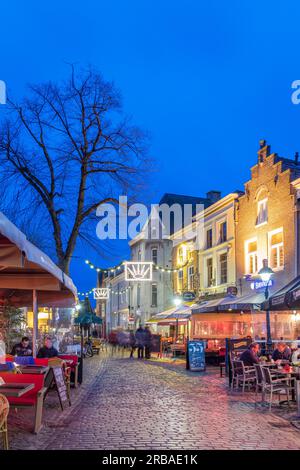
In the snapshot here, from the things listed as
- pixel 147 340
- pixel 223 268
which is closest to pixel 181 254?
pixel 223 268

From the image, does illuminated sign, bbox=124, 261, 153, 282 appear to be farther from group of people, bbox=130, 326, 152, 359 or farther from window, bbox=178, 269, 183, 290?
window, bbox=178, 269, 183, 290

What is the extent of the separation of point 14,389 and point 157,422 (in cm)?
276

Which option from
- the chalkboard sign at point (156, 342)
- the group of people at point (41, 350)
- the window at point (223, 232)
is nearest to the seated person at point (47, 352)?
the group of people at point (41, 350)

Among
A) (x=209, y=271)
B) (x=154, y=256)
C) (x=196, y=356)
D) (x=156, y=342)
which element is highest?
(x=154, y=256)

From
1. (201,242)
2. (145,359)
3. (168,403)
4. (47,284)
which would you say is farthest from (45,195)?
(201,242)

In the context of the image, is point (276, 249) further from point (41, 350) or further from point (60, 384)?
point (60, 384)

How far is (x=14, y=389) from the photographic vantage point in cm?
791

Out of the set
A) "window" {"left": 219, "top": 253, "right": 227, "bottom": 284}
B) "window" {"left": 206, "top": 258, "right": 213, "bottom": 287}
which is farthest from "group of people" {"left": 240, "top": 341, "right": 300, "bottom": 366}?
"window" {"left": 206, "top": 258, "right": 213, "bottom": 287}

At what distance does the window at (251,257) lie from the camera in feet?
90.6

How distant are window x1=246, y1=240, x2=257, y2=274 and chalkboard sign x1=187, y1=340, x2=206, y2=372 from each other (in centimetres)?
790

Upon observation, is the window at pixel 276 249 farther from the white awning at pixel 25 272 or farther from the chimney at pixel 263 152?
the white awning at pixel 25 272

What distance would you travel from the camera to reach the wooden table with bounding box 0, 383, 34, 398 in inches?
300

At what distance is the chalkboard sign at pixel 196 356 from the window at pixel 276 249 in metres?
6.18
